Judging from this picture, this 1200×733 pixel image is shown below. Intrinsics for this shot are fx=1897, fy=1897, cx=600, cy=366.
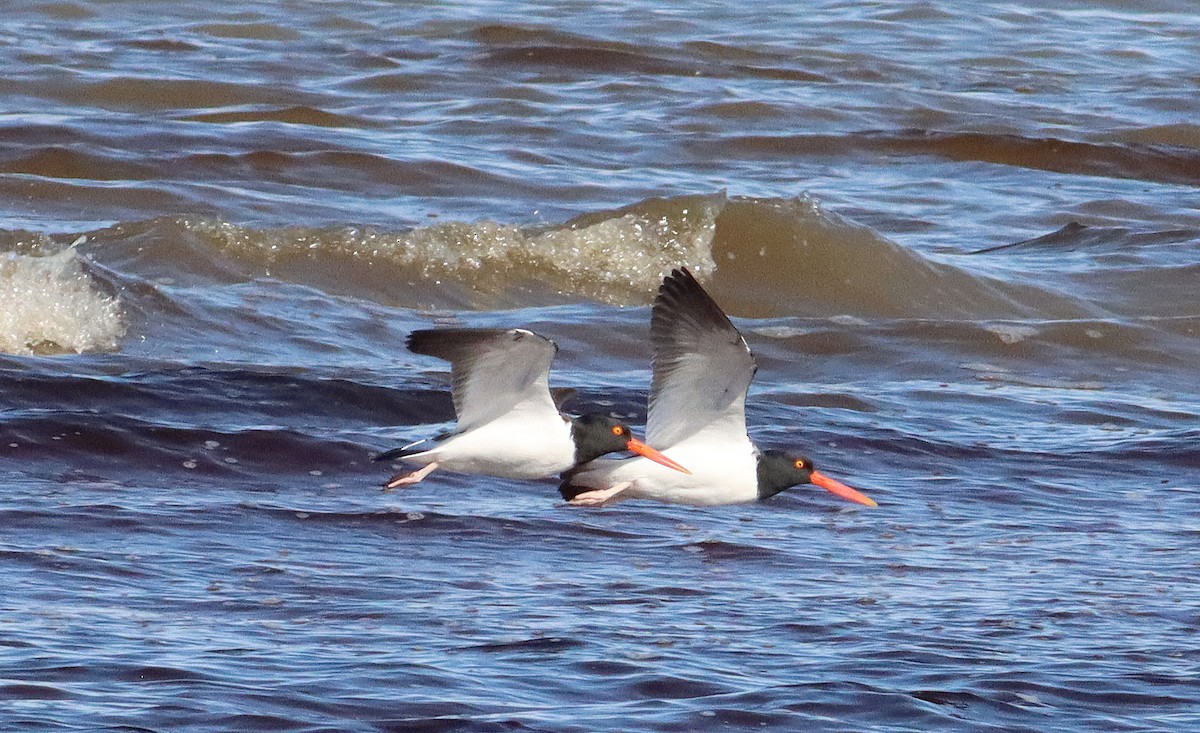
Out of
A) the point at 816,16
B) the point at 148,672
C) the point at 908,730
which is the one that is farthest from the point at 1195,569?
the point at 816,16

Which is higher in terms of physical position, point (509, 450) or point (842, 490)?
point (509, 450)

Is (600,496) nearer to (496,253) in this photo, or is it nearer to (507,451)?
(507,451)

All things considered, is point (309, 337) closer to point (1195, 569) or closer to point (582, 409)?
point (582, 409)

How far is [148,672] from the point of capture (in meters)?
6.23

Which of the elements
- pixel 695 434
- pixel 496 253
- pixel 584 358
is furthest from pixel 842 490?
pixel 496 253

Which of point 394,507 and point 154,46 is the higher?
point 154,46

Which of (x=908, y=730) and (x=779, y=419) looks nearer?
(x=908, y=730)

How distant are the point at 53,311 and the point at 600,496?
17.4ft

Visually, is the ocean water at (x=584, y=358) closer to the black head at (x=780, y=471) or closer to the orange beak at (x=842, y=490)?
the orange beak at (x=842, y=490)

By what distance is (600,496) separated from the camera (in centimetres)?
790

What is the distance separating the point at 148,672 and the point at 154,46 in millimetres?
16983

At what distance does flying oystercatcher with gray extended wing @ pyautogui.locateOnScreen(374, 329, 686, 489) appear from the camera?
7.65m

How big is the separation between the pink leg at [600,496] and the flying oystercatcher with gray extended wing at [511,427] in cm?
15

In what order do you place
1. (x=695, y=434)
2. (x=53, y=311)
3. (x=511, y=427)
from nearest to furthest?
(x=511, y=427) → (x=695, y=434) → (x=53, y=311)
